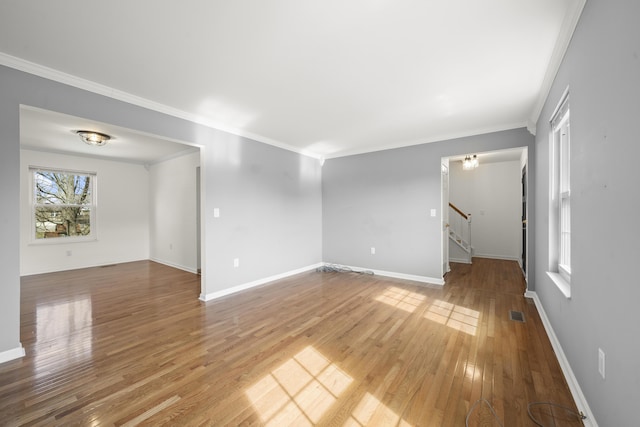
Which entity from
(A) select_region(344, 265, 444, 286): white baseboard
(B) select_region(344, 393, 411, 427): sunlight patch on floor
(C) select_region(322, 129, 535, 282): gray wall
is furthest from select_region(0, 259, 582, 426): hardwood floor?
(C) select_region(322, 129, 535, 282): gray wall

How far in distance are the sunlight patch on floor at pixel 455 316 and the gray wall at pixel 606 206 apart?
91 cm

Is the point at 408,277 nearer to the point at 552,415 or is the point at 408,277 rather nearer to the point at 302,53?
the point at 552,415

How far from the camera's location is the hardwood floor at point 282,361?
1.57 metres

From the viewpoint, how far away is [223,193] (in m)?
3.84

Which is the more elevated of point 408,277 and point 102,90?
point 102,90

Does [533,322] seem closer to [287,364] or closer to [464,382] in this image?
[464,382]

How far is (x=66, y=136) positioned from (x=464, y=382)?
6.51m

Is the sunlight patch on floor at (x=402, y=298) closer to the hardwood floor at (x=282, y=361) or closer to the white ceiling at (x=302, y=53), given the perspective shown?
the hardwood floor at (x=282, y=361)

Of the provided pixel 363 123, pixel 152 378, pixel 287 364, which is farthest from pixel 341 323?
pixel 363 123

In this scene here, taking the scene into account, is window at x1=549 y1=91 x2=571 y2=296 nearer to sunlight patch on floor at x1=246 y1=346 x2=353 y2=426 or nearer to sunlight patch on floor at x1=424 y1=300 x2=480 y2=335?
sunlight patch on floor at x1=424 y1=300 x2=480 y2=335

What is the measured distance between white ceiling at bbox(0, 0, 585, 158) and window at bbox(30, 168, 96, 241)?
4.52m

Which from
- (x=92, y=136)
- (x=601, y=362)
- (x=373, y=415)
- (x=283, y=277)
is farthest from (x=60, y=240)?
(x=601, y=362)

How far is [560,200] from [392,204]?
253 cm

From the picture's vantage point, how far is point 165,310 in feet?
10.7
